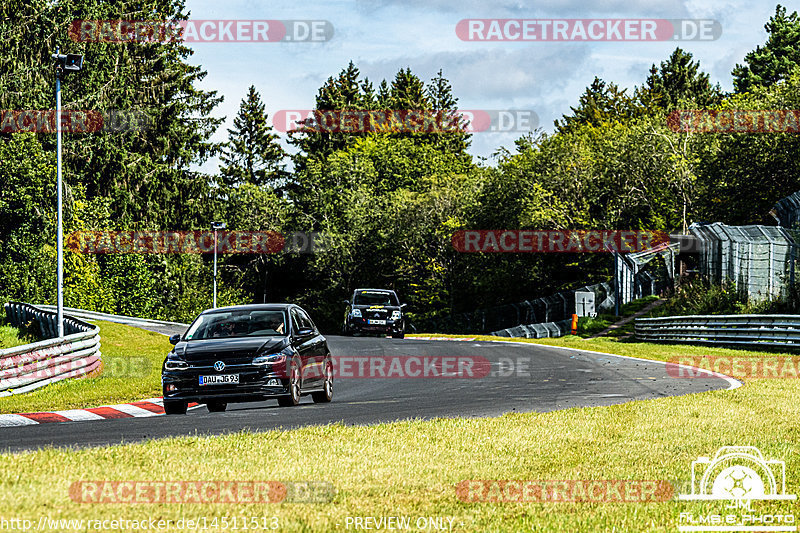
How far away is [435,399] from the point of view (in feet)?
50.0

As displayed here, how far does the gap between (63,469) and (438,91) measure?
340ft

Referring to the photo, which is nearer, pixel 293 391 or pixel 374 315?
pixel 293 391

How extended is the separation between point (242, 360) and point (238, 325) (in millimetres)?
1229

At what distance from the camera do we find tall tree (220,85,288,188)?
96062mm

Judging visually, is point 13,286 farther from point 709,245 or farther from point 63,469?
point 63,469

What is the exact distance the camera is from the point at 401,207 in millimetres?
74562

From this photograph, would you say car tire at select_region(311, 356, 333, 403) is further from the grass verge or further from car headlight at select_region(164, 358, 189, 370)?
the grass verge

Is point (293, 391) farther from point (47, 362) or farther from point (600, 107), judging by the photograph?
point (600, 107)

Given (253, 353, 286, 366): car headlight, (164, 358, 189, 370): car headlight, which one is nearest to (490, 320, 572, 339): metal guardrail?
(253, 353, 286, 366): car headlight

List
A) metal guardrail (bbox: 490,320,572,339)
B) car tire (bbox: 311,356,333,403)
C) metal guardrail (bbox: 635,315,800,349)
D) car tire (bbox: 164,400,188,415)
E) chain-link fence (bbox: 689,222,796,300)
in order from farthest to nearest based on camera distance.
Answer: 1. metal guardrail (bbox: 490,320,572,339)
2. chain-link fence (bbox: 689,222,796,300)
3. metal guardrail (bbox: 635,315,800,349)
4. car tire (bbox: 311,356,333,403)
5. car tire (bbox: 164,400,188,415)

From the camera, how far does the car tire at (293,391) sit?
14.0 m

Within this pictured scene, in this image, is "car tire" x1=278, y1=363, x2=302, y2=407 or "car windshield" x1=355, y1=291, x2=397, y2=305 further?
"car windshield" x1=355, y1=291, x2=397, y2=305

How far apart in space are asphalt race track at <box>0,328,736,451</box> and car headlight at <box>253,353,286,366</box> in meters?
0.66

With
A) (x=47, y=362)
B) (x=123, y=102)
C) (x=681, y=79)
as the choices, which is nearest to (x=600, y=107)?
(x=681, y=79)
